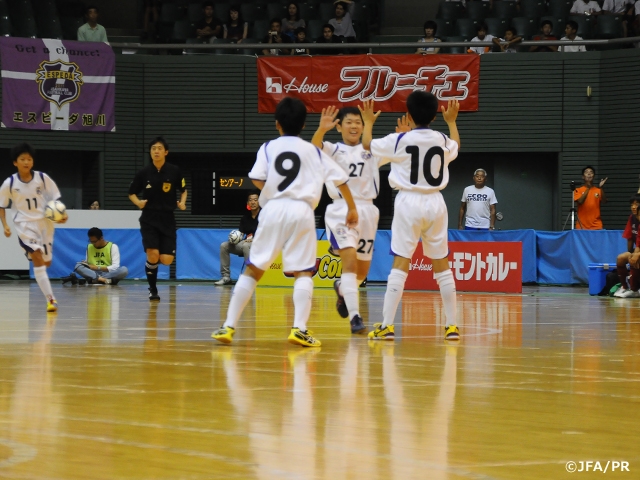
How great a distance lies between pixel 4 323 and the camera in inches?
379

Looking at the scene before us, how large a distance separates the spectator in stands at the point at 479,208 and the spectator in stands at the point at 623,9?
5528 millimetres

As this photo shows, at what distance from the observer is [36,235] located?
12.3 meters

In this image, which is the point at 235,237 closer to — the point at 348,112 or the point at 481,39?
the point at 481,39

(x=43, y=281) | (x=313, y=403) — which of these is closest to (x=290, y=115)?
(x=313, y=403)

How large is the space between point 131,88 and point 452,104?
1641cm

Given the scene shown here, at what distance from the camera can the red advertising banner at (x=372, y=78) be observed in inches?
886

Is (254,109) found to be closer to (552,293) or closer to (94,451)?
(552,293)

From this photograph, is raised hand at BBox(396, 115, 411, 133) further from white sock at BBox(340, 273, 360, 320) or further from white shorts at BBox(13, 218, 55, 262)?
white shorts at BBox(13, 218, 55, 262)

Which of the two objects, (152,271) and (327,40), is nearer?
(152,271)

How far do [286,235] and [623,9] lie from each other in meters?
18.3

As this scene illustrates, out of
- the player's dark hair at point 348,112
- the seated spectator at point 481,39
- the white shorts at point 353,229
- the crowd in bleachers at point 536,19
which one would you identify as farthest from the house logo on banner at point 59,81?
the white shorts at point 353,229

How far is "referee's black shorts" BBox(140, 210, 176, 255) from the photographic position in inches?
539

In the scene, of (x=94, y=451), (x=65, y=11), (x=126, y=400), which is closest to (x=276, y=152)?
(x=126, y=400)

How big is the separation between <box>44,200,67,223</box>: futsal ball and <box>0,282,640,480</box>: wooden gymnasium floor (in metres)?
2.86
